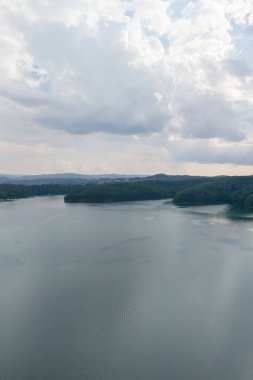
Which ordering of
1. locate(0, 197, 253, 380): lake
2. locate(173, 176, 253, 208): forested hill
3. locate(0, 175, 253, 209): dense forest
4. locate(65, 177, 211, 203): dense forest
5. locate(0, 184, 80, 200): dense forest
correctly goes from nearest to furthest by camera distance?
locate(0, 197, 253, 380): lake, locate(173, 176, 253, 208): forested hill, locate(0, 175, 253, 209): dense forest, locate(65, 177, 211, 203): dense forest, locate(0, 184, 80, 200): dense forest

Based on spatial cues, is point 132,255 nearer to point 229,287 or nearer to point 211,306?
point 229,287

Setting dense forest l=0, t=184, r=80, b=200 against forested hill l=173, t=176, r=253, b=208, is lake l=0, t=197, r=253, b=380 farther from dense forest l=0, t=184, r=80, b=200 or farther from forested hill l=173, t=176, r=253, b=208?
dense forest l=0, t=184, r=80, b=200

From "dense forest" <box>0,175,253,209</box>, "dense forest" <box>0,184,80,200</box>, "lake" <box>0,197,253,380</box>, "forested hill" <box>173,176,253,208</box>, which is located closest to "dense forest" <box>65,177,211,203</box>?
"dense forest" <box>0,175,253,209</box>

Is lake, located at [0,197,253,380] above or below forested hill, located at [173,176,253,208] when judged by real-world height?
below

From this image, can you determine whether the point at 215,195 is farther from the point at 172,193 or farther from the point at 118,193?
the point at 118,193

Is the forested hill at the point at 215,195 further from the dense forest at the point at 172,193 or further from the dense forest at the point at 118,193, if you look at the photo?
the dense forest at the point at 118,193

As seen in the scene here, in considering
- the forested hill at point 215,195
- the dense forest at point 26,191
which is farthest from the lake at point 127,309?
the dense forest at point 26,191

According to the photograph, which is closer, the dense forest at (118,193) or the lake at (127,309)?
the lake at (127,309)

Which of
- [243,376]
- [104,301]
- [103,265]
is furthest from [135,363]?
[103,265]
